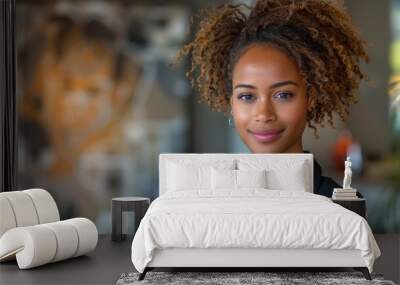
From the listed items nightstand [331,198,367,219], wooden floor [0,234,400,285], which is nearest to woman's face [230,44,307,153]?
nightstand [331,198,367,219]

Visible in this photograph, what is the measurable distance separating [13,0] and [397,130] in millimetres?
4184

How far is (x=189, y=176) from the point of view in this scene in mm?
6539

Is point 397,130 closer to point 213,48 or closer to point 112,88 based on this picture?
point 213,48

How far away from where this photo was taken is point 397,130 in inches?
293

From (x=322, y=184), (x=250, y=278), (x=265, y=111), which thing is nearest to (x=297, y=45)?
(x=265, y=111)

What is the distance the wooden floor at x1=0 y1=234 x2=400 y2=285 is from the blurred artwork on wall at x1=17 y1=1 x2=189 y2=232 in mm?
1329

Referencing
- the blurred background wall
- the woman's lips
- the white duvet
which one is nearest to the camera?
the white duvet

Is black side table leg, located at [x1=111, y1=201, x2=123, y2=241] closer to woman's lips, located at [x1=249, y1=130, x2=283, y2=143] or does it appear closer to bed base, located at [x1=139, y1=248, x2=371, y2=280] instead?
woman's lips, located at [x1=249, y1=130, x2=283, y2=143]

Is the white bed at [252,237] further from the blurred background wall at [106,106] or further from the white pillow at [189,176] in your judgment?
the blurred background wall at [106,106]

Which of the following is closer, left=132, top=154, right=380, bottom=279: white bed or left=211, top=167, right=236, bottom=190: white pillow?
left=132, top=154, right=380, bottom=279: white bed

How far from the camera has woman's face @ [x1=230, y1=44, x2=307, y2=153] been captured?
6.99 metres

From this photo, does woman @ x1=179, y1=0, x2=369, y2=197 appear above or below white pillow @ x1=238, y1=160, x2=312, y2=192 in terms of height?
above

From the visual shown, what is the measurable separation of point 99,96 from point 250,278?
10.9 feet

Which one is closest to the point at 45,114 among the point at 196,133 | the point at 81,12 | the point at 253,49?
the point at 81,12
